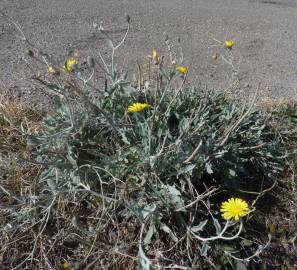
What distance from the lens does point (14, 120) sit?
2.56 meters

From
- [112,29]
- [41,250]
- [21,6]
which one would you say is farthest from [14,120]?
[21,6]

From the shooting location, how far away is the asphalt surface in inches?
142

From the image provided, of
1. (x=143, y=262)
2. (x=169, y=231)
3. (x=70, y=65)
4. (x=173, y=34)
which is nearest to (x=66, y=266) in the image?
(x=143, y=262)

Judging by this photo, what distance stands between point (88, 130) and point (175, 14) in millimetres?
3283

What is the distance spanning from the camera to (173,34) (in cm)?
439

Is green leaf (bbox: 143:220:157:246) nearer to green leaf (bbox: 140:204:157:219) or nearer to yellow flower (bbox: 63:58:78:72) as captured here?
green leaf (bbox: 140:204:157:219)

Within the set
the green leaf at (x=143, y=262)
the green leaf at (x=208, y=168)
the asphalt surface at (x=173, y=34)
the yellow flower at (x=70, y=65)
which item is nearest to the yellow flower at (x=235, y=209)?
the green leaf at (x=208, y=168)

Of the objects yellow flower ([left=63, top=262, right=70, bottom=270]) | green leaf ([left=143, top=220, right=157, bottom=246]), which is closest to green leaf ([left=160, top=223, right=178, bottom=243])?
green leaf ([left=143, top=220, right=157, bottom=246])

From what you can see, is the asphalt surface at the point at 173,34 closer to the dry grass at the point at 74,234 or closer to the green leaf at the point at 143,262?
the dry grass at the point at 74,234

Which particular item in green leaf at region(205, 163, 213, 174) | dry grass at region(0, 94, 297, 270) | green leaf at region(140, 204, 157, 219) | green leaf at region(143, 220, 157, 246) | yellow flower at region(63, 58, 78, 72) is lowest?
dry grass at region(0, 94, 297, 270)

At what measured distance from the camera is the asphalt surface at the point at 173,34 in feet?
11.8

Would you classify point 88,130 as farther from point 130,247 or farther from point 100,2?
point 100,2

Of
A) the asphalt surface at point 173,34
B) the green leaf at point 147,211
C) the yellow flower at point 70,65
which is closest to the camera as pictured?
the green leaf at point 147,211

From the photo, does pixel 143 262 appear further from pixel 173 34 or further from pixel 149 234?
pixel 173 34
